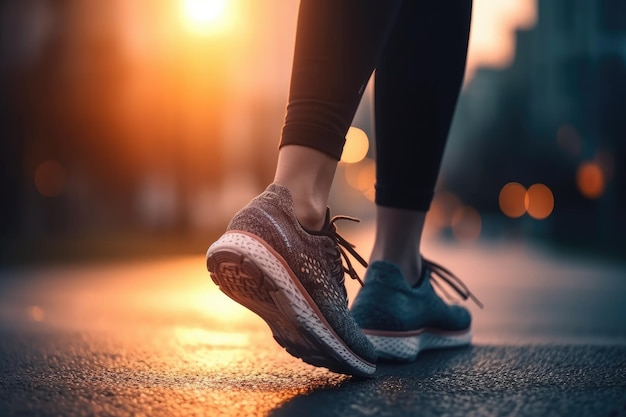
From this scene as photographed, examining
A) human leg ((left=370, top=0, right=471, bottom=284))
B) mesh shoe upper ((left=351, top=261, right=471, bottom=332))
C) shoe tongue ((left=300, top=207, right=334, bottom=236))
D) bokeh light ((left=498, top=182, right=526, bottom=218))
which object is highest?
human leg ((left=370, top=0, right=471, bottom=284))

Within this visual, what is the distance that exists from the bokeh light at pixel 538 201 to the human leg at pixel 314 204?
160 ft

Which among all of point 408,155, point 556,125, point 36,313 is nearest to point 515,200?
point 556,125

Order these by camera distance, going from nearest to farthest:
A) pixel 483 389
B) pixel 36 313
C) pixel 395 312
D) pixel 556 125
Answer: pixel 483 389
pixel 395 312
pixel 36 313
pixel 556 125

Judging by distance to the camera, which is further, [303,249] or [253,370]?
[253,370]

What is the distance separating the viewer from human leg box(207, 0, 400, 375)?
4.03 feet

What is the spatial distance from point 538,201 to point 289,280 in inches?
2086

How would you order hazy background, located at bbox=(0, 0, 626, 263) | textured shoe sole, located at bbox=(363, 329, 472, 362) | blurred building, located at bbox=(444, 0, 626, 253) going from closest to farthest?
1. textured shoe sole, located at bbox=(363, 329, 472, 362)
2. hazy background, located at bbox=(0, 0, 626, 263)
3. blurred building, located at bbox=(444, 0, 626, 253)

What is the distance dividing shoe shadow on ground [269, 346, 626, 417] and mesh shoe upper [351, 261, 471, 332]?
0.28ft

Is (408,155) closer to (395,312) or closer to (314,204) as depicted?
(395,312)

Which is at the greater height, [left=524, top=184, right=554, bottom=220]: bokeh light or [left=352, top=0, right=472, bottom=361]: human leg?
[left=352, top=0, right=472, bottom=361]: human leg

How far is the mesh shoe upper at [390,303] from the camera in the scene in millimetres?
1631

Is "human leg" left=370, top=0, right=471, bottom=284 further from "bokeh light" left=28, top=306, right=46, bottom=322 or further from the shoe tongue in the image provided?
"bokeh light" left=28, top=306, right=46, bottom=322

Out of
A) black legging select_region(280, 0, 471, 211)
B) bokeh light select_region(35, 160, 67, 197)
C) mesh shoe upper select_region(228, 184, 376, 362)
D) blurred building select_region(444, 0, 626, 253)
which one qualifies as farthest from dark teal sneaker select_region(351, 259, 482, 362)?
bokeh light select_region(35, 160, 67, 197)

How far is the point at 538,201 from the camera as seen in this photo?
52031 mm
